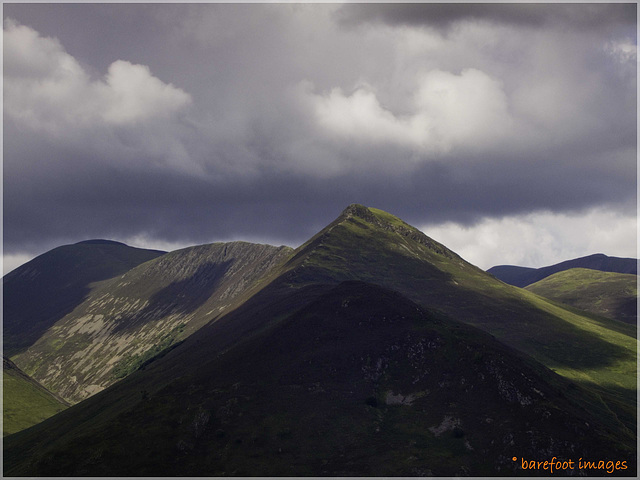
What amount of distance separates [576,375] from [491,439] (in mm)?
129505

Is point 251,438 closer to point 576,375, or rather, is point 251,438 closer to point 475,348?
point 475,348

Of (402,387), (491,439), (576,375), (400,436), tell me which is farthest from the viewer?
(576,375)

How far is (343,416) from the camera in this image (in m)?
104

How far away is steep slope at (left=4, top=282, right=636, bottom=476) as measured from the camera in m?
85.1

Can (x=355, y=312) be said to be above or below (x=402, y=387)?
above

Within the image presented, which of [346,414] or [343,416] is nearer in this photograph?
[343,416]

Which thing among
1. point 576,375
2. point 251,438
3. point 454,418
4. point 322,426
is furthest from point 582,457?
point 576,375

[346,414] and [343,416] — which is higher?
[346,414]

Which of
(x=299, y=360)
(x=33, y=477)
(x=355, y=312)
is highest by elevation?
(x=355, y=312)

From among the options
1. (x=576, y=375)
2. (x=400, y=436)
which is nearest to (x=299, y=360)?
(x=400, y=436)

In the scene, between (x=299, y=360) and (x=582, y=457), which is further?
(x=299, y=360)

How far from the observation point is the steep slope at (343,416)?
85062 millimetres

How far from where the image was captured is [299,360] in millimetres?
127188

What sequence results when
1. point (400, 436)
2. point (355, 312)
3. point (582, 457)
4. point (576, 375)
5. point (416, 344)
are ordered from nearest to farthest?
point (582, 457) < point (400, 436) < point (416, 344) < point (355, 312) < point (576, 375)
